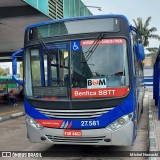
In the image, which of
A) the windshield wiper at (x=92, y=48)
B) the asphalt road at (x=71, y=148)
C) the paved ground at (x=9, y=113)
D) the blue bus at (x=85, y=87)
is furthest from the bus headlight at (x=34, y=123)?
the paved ground at (x=9, y=113)

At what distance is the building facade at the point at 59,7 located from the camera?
14134mm

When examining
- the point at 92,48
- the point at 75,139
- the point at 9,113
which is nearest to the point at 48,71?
the point at 92,48

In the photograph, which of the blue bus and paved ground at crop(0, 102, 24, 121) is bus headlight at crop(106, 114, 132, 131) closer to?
the blue bus

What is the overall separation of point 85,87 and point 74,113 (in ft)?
1.89

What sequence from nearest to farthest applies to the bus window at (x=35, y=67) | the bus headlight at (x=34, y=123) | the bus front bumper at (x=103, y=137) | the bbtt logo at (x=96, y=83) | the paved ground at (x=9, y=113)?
the bus front bumper at (x=103, y=137) → the bbtt logo at (x=96, y=83) → the bus headlight at (x=34, y=123) → the bus window at (x=35, y=67) → the paved ground at (x=9, y=113)

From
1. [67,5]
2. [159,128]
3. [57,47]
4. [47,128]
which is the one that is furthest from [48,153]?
[67,5]

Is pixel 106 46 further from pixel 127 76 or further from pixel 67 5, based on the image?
pixel 67 5

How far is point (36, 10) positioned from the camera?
14.3m

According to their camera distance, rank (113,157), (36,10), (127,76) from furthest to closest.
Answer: (36,10) < (113,157) < (127,76)

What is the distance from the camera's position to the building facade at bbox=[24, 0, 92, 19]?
556 inches

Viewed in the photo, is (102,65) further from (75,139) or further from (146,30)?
(146,30)

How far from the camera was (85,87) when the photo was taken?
6.46 metres

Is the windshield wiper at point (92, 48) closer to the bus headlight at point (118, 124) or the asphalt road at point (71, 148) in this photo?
the bus headlight at point (118, 124)

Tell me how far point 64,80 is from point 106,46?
112 cm
